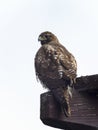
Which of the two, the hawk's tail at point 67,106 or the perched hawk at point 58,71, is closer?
the hawk's tail at point 67,106

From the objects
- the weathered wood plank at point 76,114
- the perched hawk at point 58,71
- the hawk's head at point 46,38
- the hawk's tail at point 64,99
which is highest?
the hawk's head at point 46,38

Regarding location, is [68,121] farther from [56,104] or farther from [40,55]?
[40,55]

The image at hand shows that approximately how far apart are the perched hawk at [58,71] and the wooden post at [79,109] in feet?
0.20

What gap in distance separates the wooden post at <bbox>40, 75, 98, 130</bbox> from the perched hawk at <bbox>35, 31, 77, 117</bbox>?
2.4 inches

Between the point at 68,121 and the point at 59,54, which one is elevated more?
the point at 59,54

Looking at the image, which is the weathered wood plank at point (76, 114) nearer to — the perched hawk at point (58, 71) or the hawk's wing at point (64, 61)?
the perched hawk at point (58, 71)

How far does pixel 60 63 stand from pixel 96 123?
139 cm

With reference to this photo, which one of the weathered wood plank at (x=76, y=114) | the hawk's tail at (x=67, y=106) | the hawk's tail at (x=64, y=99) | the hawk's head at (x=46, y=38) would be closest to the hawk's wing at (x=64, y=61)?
the hawk's tail at (x=64, y=99)

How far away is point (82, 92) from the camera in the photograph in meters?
2.77

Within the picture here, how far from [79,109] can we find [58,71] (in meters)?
1.04

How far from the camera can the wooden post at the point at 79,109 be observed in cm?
261

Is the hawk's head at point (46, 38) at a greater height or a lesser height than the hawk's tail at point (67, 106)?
greater

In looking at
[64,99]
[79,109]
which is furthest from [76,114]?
[64,99]

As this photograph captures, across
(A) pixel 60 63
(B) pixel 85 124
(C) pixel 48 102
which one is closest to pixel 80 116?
(B) pixel 85 124
